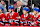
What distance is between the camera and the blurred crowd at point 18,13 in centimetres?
369

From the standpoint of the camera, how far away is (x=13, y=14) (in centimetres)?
372

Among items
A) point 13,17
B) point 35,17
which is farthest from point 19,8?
point 35,17

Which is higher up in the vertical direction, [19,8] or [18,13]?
[19,8]

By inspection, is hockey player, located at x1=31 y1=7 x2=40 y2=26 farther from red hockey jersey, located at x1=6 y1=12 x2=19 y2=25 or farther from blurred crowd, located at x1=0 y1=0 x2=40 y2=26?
red hockey jersey, located at x1=6 y1=12 x2=19 y2=25

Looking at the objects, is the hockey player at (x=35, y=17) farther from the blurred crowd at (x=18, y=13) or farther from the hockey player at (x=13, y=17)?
the hockey player at (x=13, y=17)

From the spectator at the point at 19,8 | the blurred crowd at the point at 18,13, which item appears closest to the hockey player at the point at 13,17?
the blurred crowd at the point at 18,13

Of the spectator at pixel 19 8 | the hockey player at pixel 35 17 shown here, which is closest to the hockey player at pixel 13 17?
the spectator at pixel 19 8

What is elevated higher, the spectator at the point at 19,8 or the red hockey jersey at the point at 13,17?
the spectator at the point at 19,8

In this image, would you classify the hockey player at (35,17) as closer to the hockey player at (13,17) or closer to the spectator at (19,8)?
the spectator at (19,8)

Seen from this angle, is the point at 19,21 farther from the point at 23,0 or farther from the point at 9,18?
the point at 23,0

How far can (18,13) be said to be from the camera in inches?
146

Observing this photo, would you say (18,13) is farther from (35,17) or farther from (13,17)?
(35,17)

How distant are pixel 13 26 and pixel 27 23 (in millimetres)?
691

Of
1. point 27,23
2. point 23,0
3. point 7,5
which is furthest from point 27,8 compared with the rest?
point 7,5
